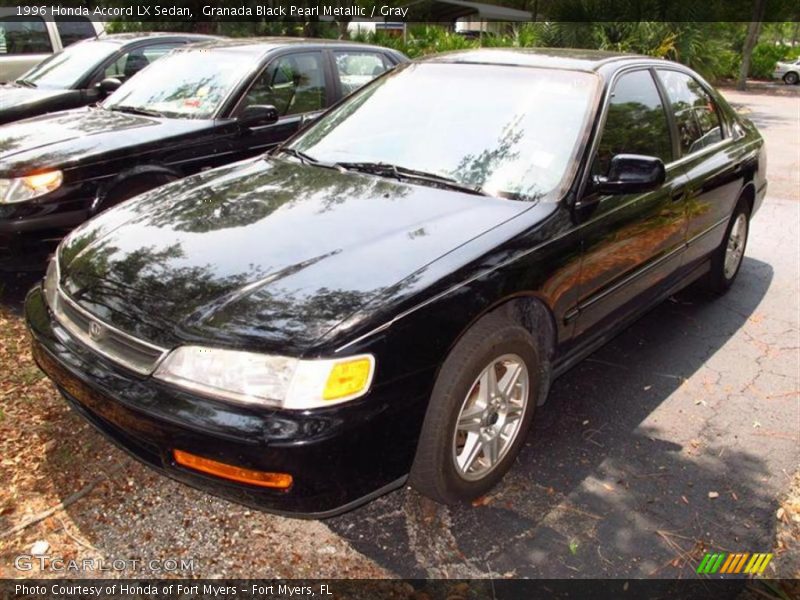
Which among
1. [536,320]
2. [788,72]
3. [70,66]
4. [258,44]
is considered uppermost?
[258,44]

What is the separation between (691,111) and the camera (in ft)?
13.9

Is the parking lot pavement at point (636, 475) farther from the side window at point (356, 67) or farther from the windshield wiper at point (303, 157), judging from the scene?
the side window at point (356, 67)

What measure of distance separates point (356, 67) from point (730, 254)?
3.52 meters

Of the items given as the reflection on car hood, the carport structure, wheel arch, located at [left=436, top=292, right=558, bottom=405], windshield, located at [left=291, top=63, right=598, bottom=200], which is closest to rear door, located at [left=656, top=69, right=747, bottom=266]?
windshield, located at [left=291, top=63, right=598, bottom=200]

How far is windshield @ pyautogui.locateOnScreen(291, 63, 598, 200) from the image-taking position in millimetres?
3059

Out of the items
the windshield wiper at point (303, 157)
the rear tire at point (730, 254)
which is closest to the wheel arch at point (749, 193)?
the rear tire at point (730, 254)

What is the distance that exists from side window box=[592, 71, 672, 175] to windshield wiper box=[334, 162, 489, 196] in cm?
61

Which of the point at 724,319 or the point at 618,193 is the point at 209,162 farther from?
the point at 724,319

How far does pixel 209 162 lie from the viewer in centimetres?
504

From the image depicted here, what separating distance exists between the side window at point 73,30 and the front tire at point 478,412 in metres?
9.74

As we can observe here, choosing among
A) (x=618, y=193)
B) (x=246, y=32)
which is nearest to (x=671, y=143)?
(x=618, y=193)

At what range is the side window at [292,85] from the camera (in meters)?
5.36

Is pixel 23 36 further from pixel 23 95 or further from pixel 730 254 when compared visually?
pixel 730 254

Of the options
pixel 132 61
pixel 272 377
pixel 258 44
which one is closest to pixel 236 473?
pixel 272 377
